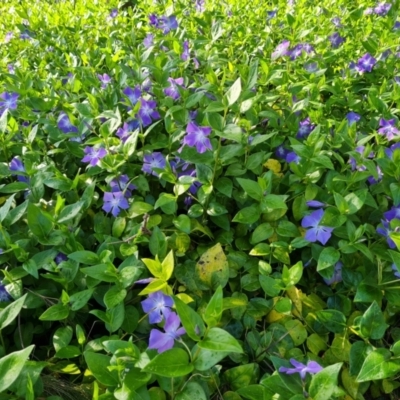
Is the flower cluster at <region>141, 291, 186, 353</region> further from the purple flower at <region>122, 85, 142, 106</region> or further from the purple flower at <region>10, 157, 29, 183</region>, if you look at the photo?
the purple flower at <region>122, 85, 142, 106</region>

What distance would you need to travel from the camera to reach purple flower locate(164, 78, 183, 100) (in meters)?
1.89

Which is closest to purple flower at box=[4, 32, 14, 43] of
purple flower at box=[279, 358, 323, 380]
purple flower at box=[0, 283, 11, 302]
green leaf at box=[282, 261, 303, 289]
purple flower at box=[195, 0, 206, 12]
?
purple flower at box=[195, 0, 206, 12]

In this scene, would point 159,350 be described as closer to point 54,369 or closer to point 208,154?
point 54,369

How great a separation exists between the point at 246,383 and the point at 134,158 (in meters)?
0.87

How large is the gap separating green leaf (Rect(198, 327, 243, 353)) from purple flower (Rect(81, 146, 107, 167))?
0.83m

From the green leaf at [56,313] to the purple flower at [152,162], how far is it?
0.56m

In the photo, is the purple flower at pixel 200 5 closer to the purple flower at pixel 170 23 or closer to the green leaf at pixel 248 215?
the purple flower at pixel 170 23

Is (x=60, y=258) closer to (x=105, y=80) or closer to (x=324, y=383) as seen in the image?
(x=324, y=383)

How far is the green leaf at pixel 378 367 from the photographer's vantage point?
1.07m

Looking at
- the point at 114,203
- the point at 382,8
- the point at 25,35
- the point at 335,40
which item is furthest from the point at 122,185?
the point at 382,8

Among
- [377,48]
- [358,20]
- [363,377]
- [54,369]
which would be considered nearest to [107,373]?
[54,369]

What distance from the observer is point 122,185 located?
1.64 metres

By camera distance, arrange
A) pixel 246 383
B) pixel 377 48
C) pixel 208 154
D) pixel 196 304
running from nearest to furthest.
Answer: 1. pixel 246 383
2. pixel 196 304
3. pixel 208 154
4. pixel 377 48

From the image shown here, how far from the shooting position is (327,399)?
1.00 meters
